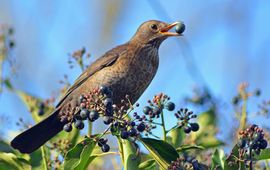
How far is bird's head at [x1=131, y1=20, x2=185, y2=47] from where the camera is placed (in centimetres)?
538

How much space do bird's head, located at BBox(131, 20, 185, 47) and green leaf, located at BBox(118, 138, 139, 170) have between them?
2.27 meters

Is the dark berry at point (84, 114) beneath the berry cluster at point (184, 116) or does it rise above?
above

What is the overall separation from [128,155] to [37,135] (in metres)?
1.56

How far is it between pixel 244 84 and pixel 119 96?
0.94 m

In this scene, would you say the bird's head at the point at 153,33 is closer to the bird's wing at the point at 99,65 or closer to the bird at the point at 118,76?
the bird at the point at 118,76

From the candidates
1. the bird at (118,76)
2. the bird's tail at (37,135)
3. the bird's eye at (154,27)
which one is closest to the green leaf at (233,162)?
the bird's tail at (37,135)

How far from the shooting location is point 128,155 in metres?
3.02

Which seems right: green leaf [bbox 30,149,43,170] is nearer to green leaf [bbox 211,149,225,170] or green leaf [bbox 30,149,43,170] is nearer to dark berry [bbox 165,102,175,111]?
dark berry [bbox 165,102,175,111]

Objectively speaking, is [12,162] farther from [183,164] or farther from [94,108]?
[183,164]

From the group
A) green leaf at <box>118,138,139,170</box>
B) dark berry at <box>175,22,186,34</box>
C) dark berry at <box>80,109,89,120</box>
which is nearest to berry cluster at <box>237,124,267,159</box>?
green leaf at <box>118,138,139,170</box>

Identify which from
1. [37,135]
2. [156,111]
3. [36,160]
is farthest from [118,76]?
[156,111]

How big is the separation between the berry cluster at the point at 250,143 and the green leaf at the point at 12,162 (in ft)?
3.66

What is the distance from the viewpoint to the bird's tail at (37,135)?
13.0ft

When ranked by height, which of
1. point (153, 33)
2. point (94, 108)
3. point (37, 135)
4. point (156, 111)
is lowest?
point (156, 111)
